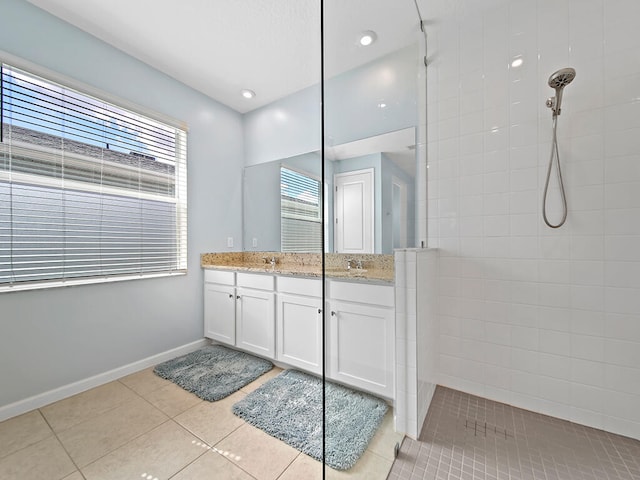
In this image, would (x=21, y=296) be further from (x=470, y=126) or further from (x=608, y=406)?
(x=608, y=406)

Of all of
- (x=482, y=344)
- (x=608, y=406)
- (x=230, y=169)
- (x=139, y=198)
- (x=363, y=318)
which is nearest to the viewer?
(x=608, y=406)

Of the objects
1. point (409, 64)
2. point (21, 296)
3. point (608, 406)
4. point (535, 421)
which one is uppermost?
point (409, 64)

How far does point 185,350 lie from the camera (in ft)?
7.75

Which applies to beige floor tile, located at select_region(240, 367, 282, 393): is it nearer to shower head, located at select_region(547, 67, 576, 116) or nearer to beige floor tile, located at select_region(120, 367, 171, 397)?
beige floor tile, located at select_region(120, 367, 171, 397)

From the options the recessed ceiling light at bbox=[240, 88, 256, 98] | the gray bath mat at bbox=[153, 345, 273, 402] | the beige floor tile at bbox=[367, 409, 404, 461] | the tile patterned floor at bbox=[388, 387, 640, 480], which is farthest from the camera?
the recessed ceiling light at bbox=[240, 88, 256, 98]

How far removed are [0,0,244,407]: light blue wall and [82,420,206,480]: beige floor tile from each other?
2.77ft

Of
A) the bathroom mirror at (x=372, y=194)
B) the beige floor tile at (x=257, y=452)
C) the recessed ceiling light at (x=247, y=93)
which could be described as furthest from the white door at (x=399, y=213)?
the recessed ceiling light at (x=247, y=93)

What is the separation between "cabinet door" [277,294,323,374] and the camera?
72.1 inches

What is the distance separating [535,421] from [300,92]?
9.82 feet

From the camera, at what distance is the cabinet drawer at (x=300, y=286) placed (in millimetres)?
1831

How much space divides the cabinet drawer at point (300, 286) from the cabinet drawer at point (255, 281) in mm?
105

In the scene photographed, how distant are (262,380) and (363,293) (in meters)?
1.06

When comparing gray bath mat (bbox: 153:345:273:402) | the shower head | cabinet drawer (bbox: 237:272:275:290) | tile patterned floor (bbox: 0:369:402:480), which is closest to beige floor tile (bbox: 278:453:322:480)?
tile patterned floor (bbox: 0:369:402:480)

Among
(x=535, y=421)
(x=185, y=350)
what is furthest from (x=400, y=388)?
(x=185, y=350)
